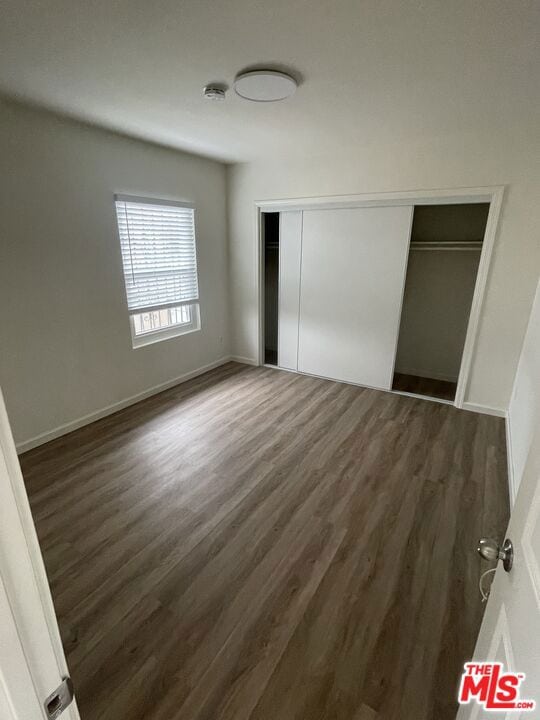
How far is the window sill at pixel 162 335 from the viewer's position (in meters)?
3.67

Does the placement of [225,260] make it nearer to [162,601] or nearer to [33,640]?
[162,601]

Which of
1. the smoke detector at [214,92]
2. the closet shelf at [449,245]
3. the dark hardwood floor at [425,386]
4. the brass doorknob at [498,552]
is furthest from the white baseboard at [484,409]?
the smoke detector at [214,92]

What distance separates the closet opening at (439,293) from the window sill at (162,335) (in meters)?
2.62

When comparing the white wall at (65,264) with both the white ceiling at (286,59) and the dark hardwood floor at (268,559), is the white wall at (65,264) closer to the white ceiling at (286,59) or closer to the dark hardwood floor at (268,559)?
the white ceiling at (286,59)

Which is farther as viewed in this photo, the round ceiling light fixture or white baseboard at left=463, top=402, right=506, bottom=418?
white baseboard at left=463, top=402, right=506, bottom=418

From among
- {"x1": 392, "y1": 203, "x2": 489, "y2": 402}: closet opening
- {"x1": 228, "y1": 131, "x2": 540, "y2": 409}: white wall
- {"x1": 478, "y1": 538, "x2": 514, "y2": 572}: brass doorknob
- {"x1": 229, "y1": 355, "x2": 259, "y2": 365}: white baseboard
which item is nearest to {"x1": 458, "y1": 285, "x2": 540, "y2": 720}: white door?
{"x1": 478, "y1": 538, "x2": 514, "y2": 572}: brass doorknob

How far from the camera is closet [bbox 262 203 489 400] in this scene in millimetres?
3709

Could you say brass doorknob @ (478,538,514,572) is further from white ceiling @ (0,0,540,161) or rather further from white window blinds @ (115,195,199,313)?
white window blinds @ (115,195,199,313)

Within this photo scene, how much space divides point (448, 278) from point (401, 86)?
2.51m

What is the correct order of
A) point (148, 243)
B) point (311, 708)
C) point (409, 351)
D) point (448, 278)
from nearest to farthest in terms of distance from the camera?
point (311, 708) < point (148, 243) < point (448, 278) < point (409, 351)

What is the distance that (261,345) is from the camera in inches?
188

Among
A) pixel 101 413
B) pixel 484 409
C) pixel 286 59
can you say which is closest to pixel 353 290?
pixel 484 409

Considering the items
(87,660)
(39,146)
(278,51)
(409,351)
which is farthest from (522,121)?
(87,660)

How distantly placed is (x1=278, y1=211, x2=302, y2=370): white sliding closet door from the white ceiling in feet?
4.45
